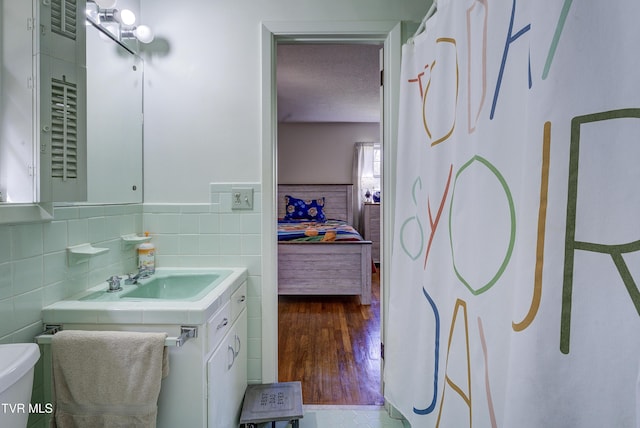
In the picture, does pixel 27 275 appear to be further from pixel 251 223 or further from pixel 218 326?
pixel 251 223

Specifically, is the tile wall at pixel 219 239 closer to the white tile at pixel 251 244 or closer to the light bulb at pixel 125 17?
the white tile at pixel 251 244

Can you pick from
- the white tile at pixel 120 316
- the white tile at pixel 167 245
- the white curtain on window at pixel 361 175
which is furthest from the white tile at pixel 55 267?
the white curtain on window at pixel 361 175

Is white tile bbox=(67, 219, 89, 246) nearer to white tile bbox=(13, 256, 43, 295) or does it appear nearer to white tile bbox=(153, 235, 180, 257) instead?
white tile bbox=(13, 256, 43, 295)

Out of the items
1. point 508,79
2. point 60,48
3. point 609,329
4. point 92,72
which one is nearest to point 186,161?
point 92,72

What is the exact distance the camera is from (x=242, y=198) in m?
1.75

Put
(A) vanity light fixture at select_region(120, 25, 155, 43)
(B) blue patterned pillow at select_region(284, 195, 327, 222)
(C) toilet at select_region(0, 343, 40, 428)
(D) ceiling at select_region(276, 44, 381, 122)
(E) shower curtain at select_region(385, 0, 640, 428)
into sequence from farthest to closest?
(B) blue patterned pillow at select_region(284, 195, 327, 222), (D) ceiling at select_region(276, 44, 381, 122), (A) vanity light fixture at select_region(120, 25, 155, 43), (C) toilet at select_region(0, 343, 40, 428), (E) shower curtain at select_region(385, 0, 640, 428)

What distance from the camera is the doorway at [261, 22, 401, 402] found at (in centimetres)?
173

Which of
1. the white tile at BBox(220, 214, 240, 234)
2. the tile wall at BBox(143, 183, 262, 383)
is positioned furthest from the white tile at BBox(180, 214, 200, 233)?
the white tile at BBox(220, 214, 240, 234)

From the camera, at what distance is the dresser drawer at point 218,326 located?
1.17 metres

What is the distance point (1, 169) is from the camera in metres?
1.03

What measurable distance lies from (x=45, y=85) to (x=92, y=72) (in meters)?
0.42

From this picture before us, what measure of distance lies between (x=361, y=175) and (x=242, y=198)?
14.2 feet

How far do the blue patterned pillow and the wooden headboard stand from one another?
0.62 feet

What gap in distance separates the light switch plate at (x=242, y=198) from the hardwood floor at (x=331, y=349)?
1.17 meters
